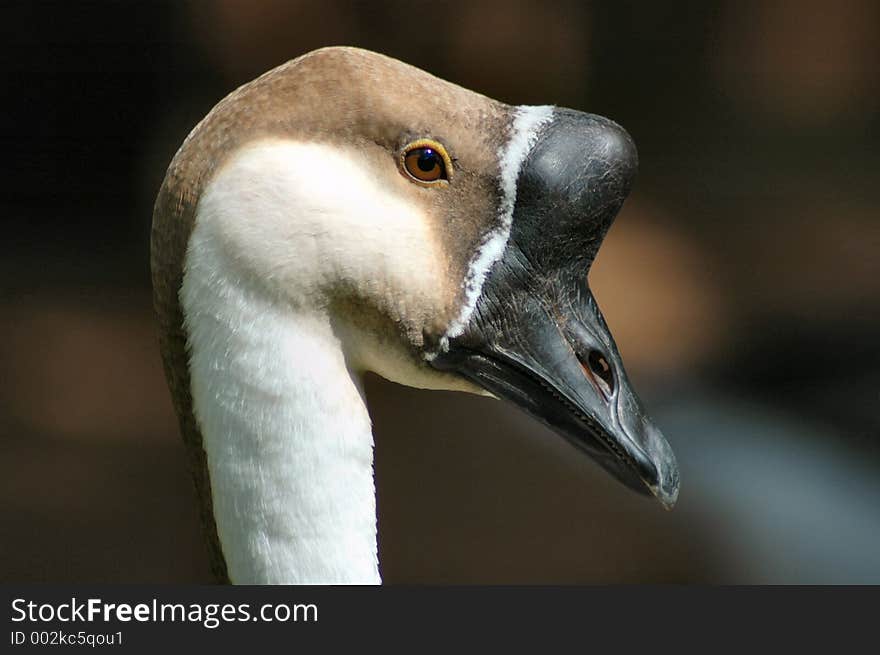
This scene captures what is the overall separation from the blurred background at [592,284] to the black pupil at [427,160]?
8.76 ft

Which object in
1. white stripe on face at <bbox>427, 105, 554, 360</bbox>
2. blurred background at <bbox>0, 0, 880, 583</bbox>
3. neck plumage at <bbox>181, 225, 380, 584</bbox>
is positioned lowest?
neck plumage at <bbox>181, 225, 380, 584</bbox>

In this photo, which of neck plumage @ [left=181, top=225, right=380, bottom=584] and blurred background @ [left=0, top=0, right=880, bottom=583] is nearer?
neck plumage @ [left=181, top=225, right=380, bottom=584]

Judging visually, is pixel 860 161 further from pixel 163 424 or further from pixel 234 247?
pixel 234 247

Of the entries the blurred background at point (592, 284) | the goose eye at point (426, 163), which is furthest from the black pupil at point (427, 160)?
the blurred background at point (592, 284)

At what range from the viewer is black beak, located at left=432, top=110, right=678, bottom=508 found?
1.48 meters

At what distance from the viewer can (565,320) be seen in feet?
4.96

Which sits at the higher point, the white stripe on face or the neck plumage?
the white stripe on face

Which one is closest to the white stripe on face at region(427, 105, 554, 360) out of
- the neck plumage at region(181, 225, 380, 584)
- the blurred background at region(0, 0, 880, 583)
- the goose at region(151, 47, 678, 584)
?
the goose at region(151, 47, 678, 584)

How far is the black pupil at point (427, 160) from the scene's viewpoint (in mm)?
1450

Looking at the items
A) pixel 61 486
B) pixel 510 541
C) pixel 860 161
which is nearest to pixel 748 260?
pixel 860 161

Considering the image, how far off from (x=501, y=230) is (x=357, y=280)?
20cm

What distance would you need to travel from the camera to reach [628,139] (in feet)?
4.97

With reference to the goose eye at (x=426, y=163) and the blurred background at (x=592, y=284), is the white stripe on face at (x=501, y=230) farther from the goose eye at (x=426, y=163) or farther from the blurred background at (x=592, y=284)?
the blurred background at (x=592, y=284)

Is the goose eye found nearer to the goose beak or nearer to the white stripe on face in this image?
the white stripe on face
